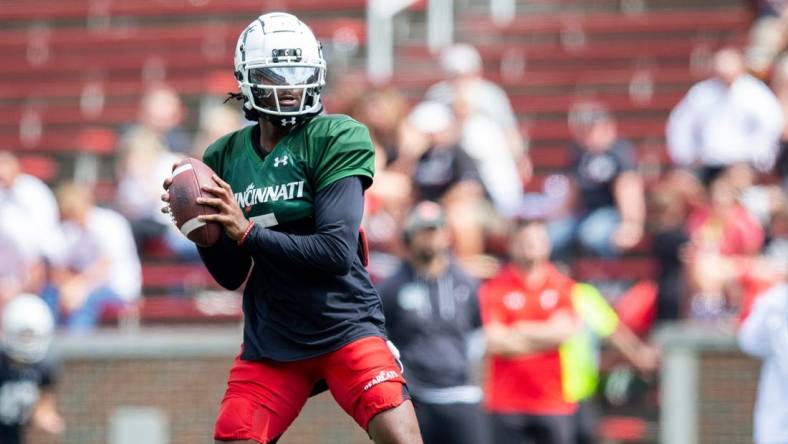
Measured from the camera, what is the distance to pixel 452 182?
1155 centimetres

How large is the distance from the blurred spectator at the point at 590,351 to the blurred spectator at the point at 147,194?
134 inches

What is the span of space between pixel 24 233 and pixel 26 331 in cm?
178

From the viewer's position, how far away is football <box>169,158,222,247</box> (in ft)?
19.2

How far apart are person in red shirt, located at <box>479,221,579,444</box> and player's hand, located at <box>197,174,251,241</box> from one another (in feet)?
14.8

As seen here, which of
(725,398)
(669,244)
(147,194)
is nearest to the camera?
(725,398)

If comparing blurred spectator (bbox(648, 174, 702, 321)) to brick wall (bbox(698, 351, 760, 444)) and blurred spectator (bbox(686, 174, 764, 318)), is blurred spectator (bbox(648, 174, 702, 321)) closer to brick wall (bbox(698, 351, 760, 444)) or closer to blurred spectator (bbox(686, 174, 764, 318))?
blurred spectator (bbox(686, 174, 764, 318))

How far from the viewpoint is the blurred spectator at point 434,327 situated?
9.55 metres

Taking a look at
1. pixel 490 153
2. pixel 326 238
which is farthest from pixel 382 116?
pixel 326 238

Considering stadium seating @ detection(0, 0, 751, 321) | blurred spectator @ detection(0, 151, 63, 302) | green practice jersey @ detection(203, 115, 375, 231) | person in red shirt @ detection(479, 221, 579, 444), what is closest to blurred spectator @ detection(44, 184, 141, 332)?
blurred spectator @ detection(0, 151, 63, 302)

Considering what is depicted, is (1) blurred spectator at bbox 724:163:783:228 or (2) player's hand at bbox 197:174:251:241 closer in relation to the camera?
(2) player's hand at bbox 197:174:251:241

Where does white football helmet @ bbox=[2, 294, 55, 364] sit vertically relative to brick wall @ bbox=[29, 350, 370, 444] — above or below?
above

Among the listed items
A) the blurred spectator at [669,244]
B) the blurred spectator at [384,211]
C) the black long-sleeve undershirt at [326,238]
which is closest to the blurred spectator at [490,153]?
the blurred spectator at [384,211]

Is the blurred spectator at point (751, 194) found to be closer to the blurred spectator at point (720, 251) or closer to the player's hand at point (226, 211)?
the blurred spectator at point (720, 251)

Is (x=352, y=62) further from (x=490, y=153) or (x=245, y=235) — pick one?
(x=245, y=235)
